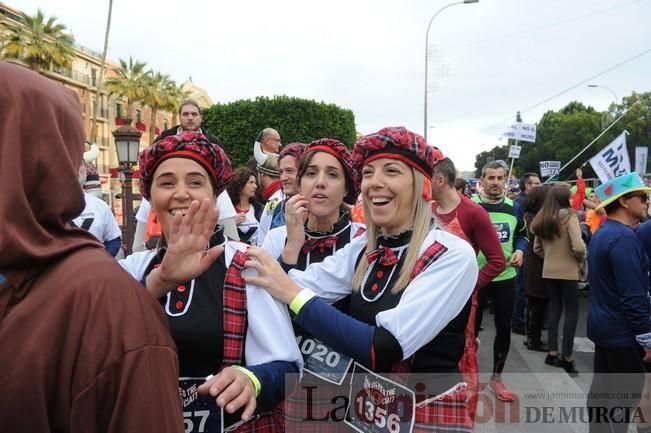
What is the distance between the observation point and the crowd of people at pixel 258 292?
2.97 ft

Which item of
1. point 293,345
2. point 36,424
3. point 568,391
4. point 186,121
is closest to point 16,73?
point 36,424

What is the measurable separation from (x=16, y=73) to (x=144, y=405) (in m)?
0.69

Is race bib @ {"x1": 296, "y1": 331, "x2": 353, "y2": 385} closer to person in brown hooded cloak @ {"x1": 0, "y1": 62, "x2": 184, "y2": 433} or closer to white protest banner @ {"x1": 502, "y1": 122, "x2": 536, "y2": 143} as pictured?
person in brown hooded cloak @ {"x1": 0, "y1": 62, "x2": 184, "y2": 433}

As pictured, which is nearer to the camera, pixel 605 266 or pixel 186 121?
pixel 605 266

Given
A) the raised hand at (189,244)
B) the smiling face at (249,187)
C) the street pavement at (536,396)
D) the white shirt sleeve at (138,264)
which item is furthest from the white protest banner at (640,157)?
the raised hand at (189,244)

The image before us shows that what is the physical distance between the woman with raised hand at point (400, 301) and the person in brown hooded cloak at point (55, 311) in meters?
0.91

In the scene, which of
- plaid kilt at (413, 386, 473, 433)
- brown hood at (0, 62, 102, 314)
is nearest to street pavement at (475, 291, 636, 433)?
plaid kilt at (413, 386, 473, 433)

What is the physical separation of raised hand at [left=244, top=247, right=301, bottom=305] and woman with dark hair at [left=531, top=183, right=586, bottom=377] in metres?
4.64

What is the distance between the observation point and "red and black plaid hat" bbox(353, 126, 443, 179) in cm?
211

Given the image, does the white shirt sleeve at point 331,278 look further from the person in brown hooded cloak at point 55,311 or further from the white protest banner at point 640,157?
the white protest banner at point 640,157

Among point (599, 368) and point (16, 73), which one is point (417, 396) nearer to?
point (16, 73)

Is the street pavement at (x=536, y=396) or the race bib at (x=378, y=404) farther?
the street pavement at (x=536, y=396)

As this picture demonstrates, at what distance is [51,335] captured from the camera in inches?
35.1

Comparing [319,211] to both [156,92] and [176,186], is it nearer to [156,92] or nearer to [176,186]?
[176,186]
